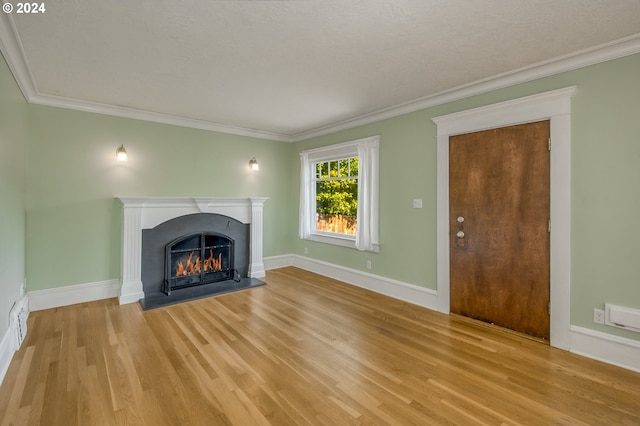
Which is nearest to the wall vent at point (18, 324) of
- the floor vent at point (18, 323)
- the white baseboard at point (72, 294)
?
the floor vent at point (18, 323)

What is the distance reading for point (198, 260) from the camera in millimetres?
4590

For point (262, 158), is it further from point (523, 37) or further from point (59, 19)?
point (523, 37)

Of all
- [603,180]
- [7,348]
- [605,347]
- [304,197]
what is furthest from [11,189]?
[605,347]

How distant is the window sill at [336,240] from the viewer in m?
4.38

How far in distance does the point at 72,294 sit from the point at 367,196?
13.3 feet

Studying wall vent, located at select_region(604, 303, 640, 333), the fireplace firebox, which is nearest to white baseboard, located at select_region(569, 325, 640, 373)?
wall vent, located at select_region(604, 303, 640, 333)

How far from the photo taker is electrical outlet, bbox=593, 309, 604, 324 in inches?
98.0

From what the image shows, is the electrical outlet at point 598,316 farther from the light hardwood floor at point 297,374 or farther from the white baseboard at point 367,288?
the light hardwood floor at point 297,374

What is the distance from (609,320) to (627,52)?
2137 mm

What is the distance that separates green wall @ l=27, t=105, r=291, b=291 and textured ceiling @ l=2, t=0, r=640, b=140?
48cm

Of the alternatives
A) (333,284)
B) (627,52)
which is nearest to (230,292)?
(333,284)

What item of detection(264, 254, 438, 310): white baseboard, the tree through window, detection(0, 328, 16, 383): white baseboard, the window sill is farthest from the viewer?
the tree through window

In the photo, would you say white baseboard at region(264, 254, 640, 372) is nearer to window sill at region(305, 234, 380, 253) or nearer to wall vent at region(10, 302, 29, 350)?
window sill at region(305, 234, 380, 253)

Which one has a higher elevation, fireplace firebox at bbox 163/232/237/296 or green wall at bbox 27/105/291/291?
green wall at bbox 27/105/291/291
